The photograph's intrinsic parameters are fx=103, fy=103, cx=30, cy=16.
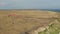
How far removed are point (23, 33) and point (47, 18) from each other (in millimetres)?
423

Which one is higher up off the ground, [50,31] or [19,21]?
[19,21]

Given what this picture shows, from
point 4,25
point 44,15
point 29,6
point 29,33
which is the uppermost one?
point 29,6

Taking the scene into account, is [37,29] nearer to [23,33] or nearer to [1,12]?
[23,33]

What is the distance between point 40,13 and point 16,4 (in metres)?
0.39

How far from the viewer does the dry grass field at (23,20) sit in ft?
5.00

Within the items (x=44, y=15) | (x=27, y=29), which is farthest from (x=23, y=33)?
(x=44, y=15)

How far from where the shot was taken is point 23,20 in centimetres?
156

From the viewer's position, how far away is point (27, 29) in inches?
60.0

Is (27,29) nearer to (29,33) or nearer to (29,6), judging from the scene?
(29,33)

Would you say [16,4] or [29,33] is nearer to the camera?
[29,33]

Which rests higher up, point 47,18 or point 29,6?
point 29,6

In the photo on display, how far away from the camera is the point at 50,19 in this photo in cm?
156

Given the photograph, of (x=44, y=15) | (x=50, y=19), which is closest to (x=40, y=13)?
(x=44, y=15)

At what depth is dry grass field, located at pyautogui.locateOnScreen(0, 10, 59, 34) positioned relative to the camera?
5.00 feet
